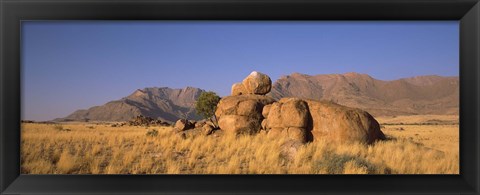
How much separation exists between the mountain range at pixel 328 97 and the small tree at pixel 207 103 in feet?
83.0

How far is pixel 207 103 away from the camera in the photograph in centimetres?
2130

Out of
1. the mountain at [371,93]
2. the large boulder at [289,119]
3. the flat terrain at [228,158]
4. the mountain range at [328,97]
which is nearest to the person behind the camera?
the flat terrain at [228,158]

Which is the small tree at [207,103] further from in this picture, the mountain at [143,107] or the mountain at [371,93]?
the mountain at [371,93]

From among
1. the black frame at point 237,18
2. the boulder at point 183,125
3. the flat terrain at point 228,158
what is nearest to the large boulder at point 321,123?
the flat terrain at point 228,158

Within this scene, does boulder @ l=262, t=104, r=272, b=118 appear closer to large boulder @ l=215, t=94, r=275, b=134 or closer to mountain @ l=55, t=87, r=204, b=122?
large boulder @ l=215, t=94, r=275, b=134

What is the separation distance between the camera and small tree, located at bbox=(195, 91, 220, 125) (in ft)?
69.8

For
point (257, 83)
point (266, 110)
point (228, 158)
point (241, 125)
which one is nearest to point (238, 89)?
point (257, 83)

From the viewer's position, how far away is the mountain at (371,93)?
168 feet

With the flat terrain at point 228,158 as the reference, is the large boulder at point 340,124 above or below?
above

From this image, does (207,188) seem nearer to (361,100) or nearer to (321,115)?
(321,115)

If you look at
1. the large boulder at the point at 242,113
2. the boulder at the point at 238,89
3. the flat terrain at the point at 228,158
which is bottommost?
the flat terrain at the point at 228,158

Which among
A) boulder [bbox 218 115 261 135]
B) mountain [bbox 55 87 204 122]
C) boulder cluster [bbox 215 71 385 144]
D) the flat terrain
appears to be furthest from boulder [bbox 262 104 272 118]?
mountain [bbox 55 87 204 122]

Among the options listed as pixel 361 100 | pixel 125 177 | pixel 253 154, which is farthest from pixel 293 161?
pixel 361 100

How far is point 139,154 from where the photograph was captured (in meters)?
12.0
